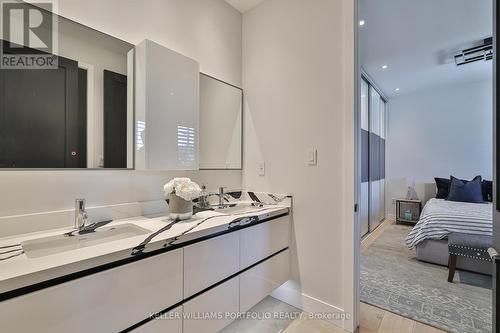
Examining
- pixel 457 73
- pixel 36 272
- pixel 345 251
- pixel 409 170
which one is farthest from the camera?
pixel 409 170

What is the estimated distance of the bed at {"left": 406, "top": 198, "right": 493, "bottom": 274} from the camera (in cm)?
256

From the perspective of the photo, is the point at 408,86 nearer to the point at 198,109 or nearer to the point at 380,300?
the point at 380,300

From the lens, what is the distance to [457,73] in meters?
3.91

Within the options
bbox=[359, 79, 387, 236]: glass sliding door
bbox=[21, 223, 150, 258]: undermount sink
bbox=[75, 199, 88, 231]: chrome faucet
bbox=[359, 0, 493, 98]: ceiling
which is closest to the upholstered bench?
bbox=[359, 79, 387, 236]: glass sliding door

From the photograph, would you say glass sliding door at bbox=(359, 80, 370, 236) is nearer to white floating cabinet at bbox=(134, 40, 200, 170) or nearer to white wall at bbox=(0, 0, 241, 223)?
white wall at bbox=(0, 0, 241, 223)

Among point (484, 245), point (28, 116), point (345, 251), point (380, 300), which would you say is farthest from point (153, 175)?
point (484, 245)

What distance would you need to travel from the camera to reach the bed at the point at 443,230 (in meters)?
2.56

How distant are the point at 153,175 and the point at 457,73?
4991 millimetres

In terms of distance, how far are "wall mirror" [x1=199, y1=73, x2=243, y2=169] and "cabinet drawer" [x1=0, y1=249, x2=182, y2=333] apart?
1.06 m

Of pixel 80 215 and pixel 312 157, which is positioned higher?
pixel 312 157

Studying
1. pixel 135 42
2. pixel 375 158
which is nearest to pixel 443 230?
pixel 375 158

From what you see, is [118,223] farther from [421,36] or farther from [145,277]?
[421,36]

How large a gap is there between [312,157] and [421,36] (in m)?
2.31

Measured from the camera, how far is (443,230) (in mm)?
2719
